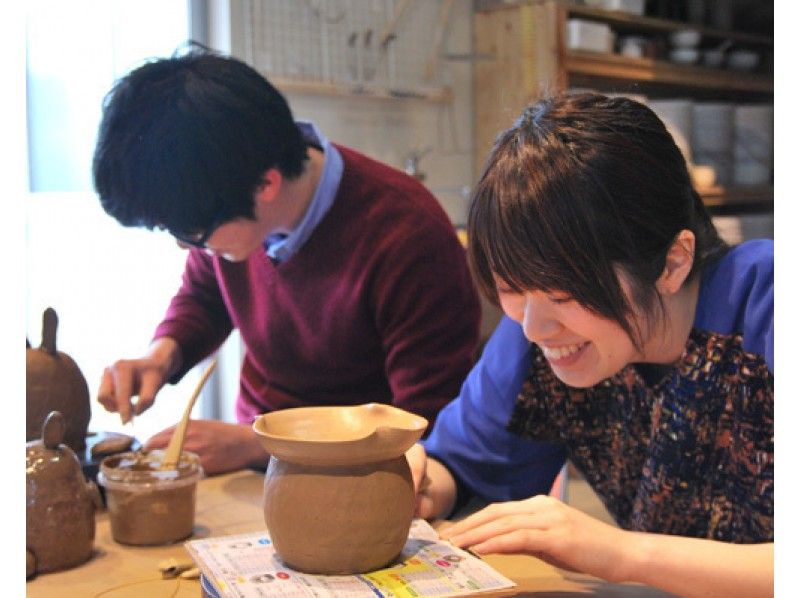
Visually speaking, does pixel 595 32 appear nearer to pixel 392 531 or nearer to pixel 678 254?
pixel 678 254

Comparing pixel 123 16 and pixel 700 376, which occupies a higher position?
pixel 123 16

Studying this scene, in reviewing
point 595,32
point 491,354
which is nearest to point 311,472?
point 491,354

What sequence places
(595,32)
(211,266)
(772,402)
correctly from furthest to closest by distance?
(595,32) < (211,266) < (772,402)

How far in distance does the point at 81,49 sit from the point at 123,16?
180 millimetres

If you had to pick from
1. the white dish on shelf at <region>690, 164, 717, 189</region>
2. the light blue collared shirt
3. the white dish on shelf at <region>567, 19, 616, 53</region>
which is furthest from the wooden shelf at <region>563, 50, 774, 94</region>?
the light blue collared shirt

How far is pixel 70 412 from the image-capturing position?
1.47 metres

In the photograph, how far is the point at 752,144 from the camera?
14.2 ft

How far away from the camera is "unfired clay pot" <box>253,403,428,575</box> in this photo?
96 centimetres

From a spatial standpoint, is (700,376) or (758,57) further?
(758,57)

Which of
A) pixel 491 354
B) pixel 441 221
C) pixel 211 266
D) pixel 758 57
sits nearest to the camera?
pixel 491 354

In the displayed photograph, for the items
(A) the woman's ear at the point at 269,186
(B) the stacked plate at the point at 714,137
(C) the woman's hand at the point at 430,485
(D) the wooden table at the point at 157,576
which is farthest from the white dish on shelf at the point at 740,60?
(D) the wooden table at the point at 157,576

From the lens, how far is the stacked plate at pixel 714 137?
405 centimetres

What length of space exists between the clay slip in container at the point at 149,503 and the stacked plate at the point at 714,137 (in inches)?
129

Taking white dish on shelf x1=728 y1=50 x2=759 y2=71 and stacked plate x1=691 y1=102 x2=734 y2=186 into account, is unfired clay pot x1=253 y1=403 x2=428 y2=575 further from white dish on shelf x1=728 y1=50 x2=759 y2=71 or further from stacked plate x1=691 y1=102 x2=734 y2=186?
white dish on shelf x1=728 y1=50 x2=759 y2=71
